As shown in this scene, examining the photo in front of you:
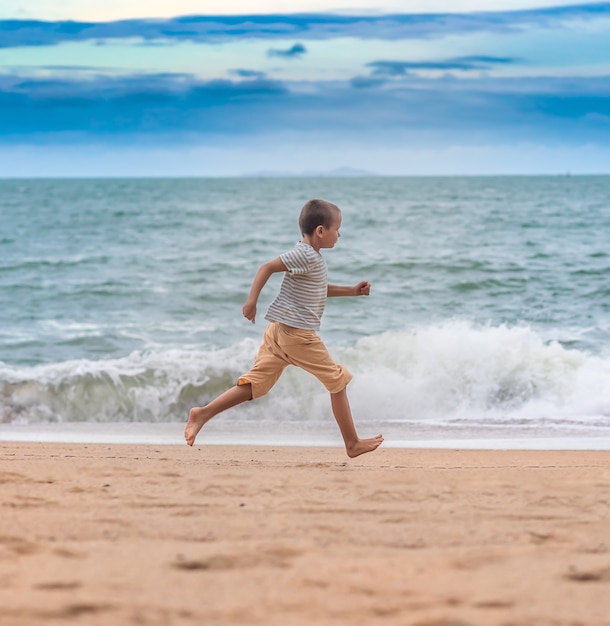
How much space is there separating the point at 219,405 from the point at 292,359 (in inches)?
20.1

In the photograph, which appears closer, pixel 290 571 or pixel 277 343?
pixel 290 571

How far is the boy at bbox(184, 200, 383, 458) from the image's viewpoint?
436 cm

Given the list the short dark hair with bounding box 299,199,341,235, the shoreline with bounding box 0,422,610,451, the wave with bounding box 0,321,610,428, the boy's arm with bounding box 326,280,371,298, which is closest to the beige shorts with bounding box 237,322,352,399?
the boy's arm with bounding box 326,280,371,298

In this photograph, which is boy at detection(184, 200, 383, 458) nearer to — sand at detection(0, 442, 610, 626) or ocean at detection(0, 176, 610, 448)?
sand at detection(0, 442, 610, 626)

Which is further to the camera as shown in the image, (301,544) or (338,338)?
(338,338)

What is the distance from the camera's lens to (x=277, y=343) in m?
4.53

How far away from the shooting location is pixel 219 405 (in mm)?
4641

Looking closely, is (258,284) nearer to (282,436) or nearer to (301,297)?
(301,297)

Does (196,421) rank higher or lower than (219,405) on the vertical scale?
lower

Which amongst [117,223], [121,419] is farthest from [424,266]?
[117,223]

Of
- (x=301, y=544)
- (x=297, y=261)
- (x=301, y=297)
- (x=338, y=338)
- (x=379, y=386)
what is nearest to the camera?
(x=301, y=544)

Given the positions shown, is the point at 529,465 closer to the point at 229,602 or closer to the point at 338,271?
the point at 229,602

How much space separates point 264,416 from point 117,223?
25.5 m

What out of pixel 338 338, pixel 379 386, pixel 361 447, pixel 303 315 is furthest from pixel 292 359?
pixel 338 338
